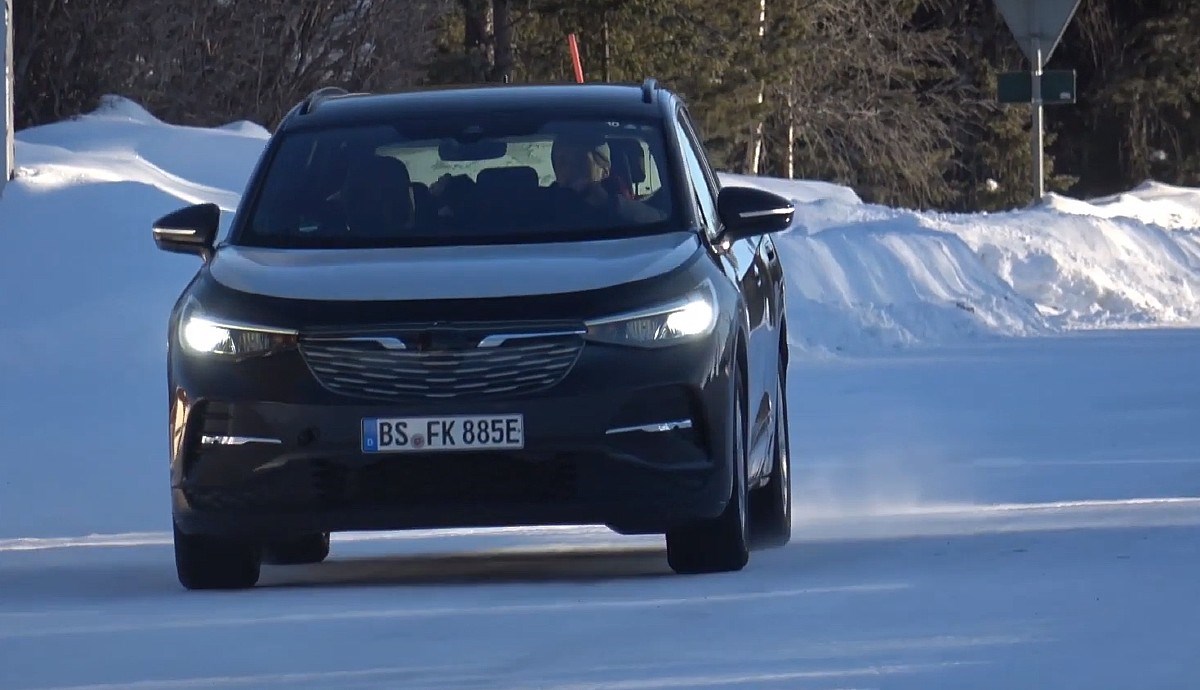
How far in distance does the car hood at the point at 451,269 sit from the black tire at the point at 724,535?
18.8 inches

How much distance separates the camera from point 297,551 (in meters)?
9.55

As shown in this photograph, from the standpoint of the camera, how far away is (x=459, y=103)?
9.28m

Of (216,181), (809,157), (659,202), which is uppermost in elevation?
(659,202)

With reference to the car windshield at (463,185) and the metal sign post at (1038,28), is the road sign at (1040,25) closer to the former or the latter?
the metal sign post at (1038,28)

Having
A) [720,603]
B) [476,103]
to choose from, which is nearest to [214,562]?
[720,603]

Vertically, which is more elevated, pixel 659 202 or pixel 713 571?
pixel 659 202

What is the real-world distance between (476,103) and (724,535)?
5.94 ft

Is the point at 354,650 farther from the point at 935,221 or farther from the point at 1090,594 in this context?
the point at 935,221

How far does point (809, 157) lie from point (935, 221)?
864 inches

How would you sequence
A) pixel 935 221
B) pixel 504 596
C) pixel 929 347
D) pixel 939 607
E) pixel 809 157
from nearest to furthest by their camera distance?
pixel 939 607
pixel 504 596
pixel 929 347
pixel 935 221
pixel 809 157

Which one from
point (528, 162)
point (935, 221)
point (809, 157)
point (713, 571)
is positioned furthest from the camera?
point (809, 157)

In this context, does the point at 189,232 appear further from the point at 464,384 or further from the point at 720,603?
the point at 720,603

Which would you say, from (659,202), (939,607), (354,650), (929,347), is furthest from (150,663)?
(929,347)

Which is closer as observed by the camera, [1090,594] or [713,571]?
[1090,594]
